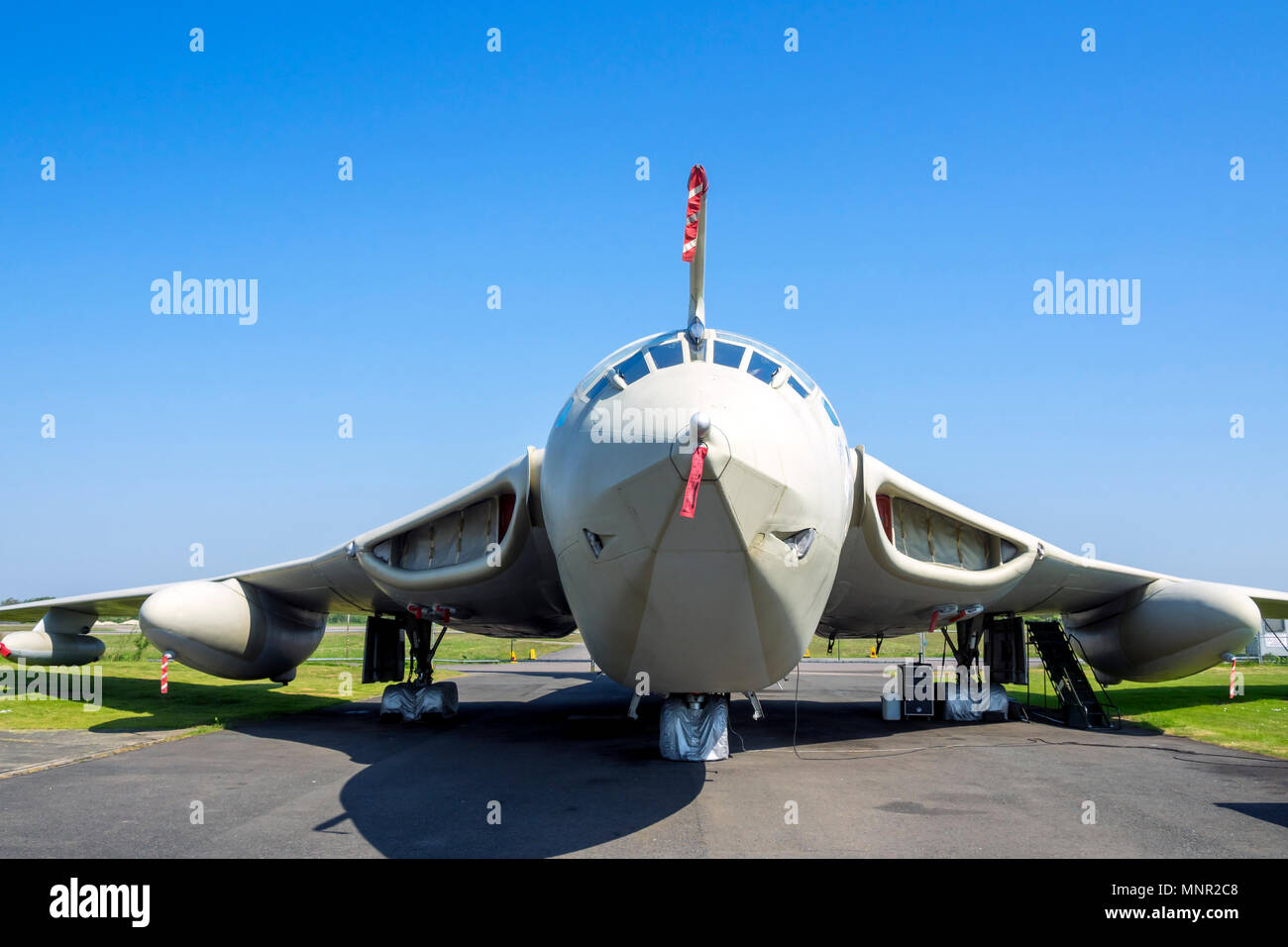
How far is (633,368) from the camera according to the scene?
7.59 metres

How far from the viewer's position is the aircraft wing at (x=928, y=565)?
10617mm

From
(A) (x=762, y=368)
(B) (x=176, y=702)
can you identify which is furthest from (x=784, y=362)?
(B) (x=176, y=702)

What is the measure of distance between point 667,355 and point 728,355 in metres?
0.59

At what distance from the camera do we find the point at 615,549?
6.49 meters

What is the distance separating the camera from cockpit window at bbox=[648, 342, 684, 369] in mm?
7582

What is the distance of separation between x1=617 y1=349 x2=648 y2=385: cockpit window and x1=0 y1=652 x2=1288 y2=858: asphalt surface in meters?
3.87

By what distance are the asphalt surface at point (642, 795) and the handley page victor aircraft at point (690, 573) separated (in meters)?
1.26

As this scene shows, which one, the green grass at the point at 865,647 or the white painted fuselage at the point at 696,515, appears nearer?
the white painted fuselage at the point at 696,515

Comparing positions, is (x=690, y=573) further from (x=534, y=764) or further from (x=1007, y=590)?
(x=1007, y=590)

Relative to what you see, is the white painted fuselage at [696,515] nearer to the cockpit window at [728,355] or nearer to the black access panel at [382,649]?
the cockpit window at [728,355]

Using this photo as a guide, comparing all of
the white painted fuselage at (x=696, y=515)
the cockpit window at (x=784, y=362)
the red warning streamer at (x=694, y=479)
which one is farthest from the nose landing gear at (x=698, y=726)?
the red warning streamer at (x=694, y=479)

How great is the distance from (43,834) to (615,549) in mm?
5485
